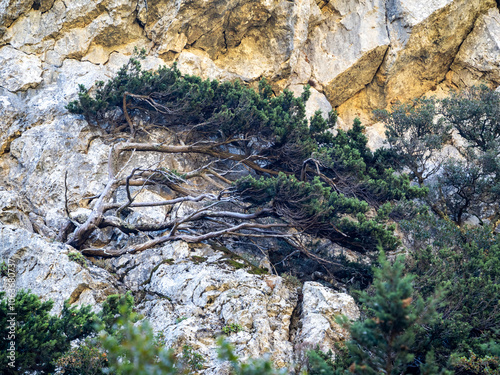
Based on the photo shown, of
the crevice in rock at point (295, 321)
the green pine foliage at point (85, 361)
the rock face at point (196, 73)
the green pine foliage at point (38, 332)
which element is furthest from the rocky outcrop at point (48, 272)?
the crevice in rock at point (295, 321)

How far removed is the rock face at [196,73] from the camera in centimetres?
929

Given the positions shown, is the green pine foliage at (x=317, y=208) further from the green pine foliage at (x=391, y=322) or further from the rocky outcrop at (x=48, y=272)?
the green pine foliage at (x=391, y=322)

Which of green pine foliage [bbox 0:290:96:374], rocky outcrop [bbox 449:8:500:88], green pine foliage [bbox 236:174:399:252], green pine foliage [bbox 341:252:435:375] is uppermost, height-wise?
rocky outcrop [bbox 449:8:500:88]

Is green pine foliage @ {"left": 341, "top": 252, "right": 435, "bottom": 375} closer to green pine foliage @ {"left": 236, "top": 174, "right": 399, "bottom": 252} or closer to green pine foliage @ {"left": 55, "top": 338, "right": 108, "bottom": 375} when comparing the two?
green pine foliage @ {"left": 55, "top": 338, "right": 108, "bottom": 375}

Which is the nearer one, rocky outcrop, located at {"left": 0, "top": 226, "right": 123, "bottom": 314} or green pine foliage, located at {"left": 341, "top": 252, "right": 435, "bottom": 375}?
green pine foliage, located at {"left": 341, "top": 252, "right": 435, "bottom": 375}

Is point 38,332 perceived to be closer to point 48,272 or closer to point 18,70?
point 48,272

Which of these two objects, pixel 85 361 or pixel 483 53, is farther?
pixel 483 53

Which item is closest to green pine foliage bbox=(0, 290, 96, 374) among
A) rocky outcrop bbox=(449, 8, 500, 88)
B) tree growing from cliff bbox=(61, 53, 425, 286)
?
tree growing from cliff bbox=(61, 53, 425, 286)

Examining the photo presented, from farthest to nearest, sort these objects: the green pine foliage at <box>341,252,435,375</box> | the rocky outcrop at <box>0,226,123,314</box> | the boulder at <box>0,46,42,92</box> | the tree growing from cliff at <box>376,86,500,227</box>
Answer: the boulder at <box>0,46,42,92</box>, the tree growing from cliff at <box>376,86,500,227</box>, the rocky outcrop at <box>0,226,123,314</box>, the green pine foliage at <box>341,252,435,375</box>

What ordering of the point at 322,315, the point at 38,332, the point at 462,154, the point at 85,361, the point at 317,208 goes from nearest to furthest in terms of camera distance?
1. the point at 38,332
2. the point at 85,361
3. the point at 322,315
4. the point at 317,208
5. the point at 462,154

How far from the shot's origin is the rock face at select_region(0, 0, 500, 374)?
929cm

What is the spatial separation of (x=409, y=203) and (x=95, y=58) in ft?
44.8

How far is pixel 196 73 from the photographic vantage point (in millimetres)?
18219

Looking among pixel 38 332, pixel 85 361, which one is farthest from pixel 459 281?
pixel 38 332
